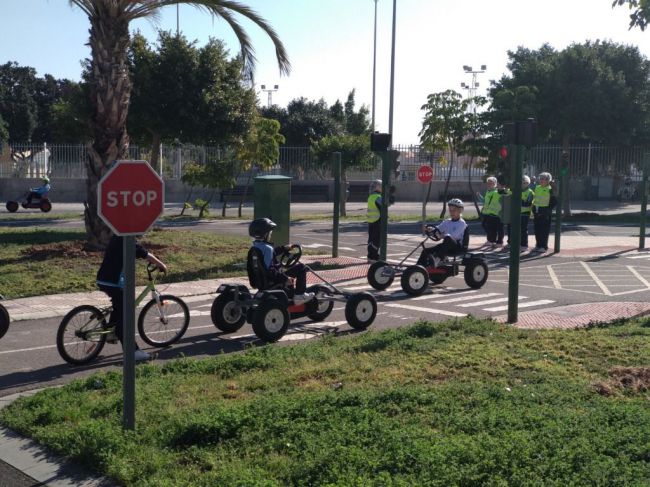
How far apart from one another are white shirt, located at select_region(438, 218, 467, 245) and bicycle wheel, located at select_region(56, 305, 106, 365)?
7.09 m

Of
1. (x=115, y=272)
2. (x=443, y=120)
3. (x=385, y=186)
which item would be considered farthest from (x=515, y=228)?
(x=443, y=120)

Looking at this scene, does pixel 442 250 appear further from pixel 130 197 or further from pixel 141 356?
pixel 130 197

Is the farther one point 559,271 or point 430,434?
point 559,271

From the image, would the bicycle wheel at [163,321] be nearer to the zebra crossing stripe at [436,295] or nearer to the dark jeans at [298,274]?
the dark jeans at [298,274]

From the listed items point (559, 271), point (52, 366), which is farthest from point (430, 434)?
point (559, 271)

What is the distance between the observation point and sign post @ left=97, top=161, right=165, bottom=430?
590 cm

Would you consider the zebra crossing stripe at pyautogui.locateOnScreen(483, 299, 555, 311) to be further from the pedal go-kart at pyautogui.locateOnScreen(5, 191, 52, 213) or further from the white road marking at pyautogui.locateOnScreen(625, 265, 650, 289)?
the pedal go-kart at pyautogui.locateOnScreen(5, 191, 52, 213)

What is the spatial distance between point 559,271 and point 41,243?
10.9 meters

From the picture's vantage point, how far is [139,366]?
8.58m

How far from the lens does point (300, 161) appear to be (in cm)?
4509

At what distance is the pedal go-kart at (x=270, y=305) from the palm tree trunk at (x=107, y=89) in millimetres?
6228

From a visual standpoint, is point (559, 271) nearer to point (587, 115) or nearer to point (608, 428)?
point (608, 428)

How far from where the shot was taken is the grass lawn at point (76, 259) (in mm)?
14190

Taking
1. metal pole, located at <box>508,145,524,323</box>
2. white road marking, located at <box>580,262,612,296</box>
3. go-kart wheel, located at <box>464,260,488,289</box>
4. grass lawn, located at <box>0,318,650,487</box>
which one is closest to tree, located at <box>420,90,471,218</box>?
white road marking, located at <box>580,262,612,296</box>
